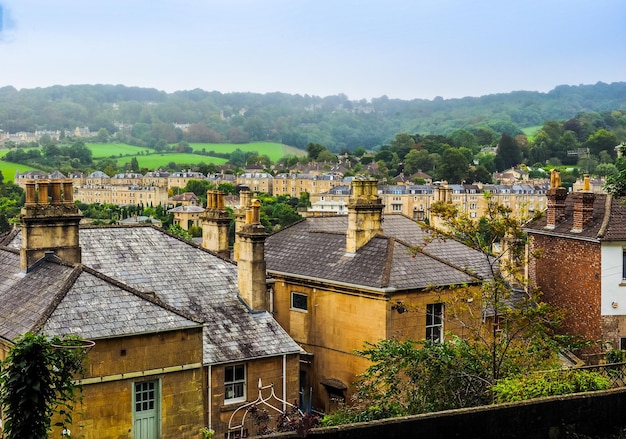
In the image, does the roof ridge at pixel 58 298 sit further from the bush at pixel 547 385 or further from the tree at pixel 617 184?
the tree at pixel 617 184

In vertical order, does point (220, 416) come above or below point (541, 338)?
below

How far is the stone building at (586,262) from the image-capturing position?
90.7 ft

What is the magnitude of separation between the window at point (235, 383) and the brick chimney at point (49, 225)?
4.64 m

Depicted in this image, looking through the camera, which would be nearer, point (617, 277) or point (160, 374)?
point (160, 374)

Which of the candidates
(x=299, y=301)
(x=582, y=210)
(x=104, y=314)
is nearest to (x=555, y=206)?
(x=582, y=210)

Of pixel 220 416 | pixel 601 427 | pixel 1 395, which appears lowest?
pixel 220 416

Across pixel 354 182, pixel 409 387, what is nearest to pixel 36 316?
pixel 409 387

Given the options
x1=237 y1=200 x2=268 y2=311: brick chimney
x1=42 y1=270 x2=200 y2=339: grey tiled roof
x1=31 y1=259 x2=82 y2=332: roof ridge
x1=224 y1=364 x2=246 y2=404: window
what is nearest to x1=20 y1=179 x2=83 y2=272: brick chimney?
x1=31 y1=259 x2=82 y2=332: roof ridge

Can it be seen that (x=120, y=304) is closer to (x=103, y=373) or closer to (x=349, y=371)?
(x=103, y=373)

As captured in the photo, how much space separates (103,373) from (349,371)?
30.3ft

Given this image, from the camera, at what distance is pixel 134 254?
902 inches

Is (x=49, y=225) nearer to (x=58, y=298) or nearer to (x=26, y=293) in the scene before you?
(x=26, y=293)

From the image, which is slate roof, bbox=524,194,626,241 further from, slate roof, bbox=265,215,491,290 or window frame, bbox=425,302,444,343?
window frame, bbox=425,302,444,343

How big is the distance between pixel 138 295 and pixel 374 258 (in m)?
8.85
